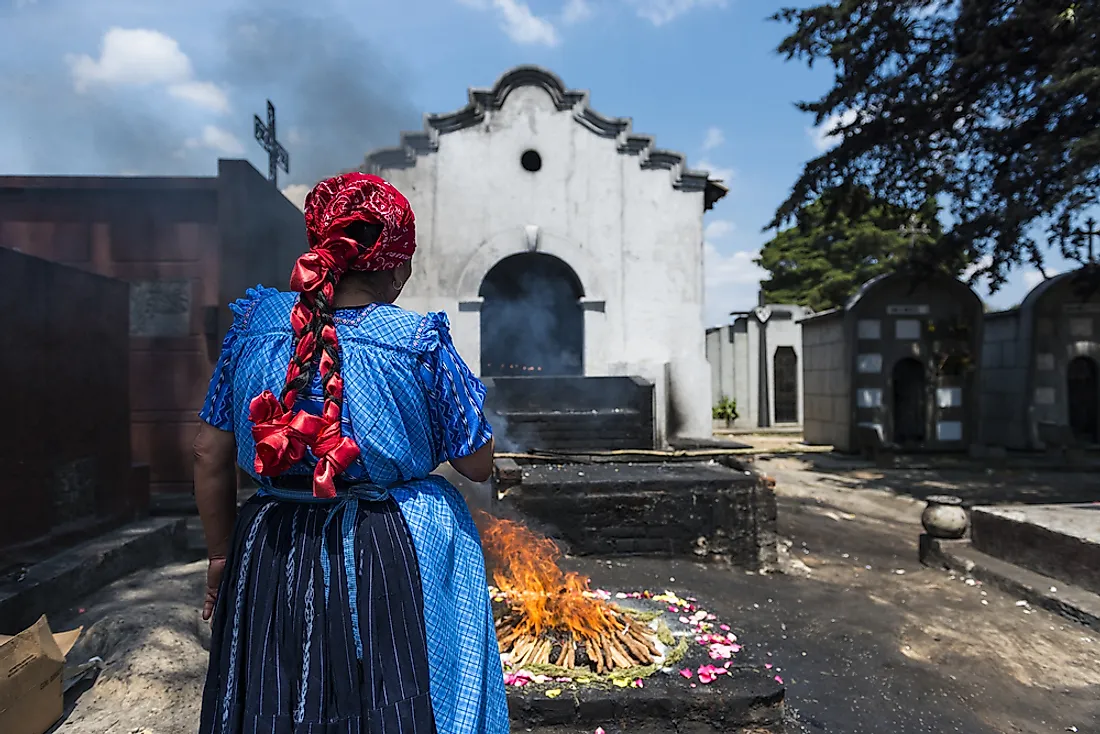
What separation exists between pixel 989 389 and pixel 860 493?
26.9 ft

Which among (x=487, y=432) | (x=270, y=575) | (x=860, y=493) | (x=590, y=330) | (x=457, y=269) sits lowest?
(x=860, y=493)

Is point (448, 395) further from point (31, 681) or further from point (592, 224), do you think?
point (592, 224)

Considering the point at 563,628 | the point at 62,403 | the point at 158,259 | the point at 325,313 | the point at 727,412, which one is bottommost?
the point at 563,628

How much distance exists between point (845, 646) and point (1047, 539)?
249 centimetres

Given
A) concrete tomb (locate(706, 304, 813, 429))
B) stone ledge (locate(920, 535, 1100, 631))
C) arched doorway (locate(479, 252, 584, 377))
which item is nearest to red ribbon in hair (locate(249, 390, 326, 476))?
stone ledge (locate(920, 535, 1100, 631))

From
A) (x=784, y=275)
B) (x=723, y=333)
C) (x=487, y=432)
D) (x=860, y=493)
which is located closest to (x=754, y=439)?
(x=723, y=333)

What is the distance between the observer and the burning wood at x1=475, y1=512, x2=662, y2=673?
142 inches

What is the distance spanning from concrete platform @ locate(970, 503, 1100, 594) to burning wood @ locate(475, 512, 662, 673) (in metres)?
3.95

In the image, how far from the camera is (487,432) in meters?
1.95

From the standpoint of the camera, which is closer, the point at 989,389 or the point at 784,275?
the point at 989,389

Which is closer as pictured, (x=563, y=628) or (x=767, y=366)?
(x=563, y=628)

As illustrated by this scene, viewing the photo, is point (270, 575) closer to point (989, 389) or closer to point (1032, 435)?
point (1032, 435)

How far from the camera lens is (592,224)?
1292 cm

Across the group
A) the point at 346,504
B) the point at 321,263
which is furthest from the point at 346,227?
the point at 346,504
